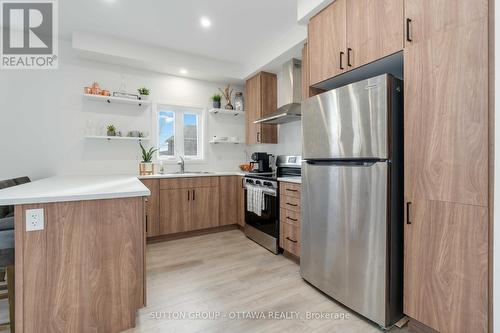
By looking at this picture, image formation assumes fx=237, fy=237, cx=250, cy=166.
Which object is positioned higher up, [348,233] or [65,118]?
[65,118]

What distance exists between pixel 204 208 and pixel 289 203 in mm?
1541

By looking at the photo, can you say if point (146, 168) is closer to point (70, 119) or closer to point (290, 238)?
point (70, 119)

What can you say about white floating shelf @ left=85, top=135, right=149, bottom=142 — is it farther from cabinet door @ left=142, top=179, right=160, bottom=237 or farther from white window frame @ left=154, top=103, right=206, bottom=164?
cabinet door @ left=142, top=179, right=160, bottom=237

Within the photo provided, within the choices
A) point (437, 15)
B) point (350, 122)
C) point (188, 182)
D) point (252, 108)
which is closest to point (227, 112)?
point (252, 108)

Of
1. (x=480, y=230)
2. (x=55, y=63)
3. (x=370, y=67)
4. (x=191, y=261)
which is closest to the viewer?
(x=480, y=230)

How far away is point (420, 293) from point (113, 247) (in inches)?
79.7

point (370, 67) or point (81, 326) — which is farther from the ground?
point (370, 67)

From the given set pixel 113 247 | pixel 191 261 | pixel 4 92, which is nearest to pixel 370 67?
pixel 113 247

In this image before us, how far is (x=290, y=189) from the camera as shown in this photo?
2705 mm

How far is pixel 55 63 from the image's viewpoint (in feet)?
10.8

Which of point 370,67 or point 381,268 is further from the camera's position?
point 370,67

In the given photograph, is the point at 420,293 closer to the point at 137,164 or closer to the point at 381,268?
the point at 381,268

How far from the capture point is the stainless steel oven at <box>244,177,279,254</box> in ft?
9.77

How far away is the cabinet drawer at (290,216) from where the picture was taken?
263cm
